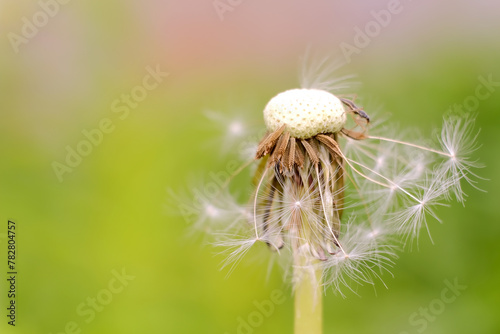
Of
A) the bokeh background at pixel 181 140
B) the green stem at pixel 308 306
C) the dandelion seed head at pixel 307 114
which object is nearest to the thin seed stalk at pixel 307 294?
the green stem at pixel 308 306

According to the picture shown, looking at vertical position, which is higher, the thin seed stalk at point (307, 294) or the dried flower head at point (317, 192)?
the dried flower head at point (317, 192)

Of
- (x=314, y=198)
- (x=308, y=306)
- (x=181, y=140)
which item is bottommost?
(x=308, y=306)

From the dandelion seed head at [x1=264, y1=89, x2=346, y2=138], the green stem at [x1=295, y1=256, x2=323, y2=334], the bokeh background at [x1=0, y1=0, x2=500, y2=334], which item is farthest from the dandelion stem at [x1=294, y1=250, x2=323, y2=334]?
the bokeh background at [x1=0, y1=0, x2=500, y2=334]

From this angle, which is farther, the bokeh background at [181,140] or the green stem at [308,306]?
the bokeh background at [181,140]

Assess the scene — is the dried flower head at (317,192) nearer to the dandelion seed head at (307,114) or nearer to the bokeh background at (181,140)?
the dandelion seed head at (307,114)

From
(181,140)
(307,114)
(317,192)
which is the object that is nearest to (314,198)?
(317,192)

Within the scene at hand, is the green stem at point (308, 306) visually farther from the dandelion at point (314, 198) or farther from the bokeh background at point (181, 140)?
the bokeh background at point (181, 140)

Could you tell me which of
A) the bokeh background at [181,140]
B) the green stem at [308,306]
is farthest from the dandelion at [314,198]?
the bokeh background at [181,140]

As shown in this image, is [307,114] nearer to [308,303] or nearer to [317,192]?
[317,192]
